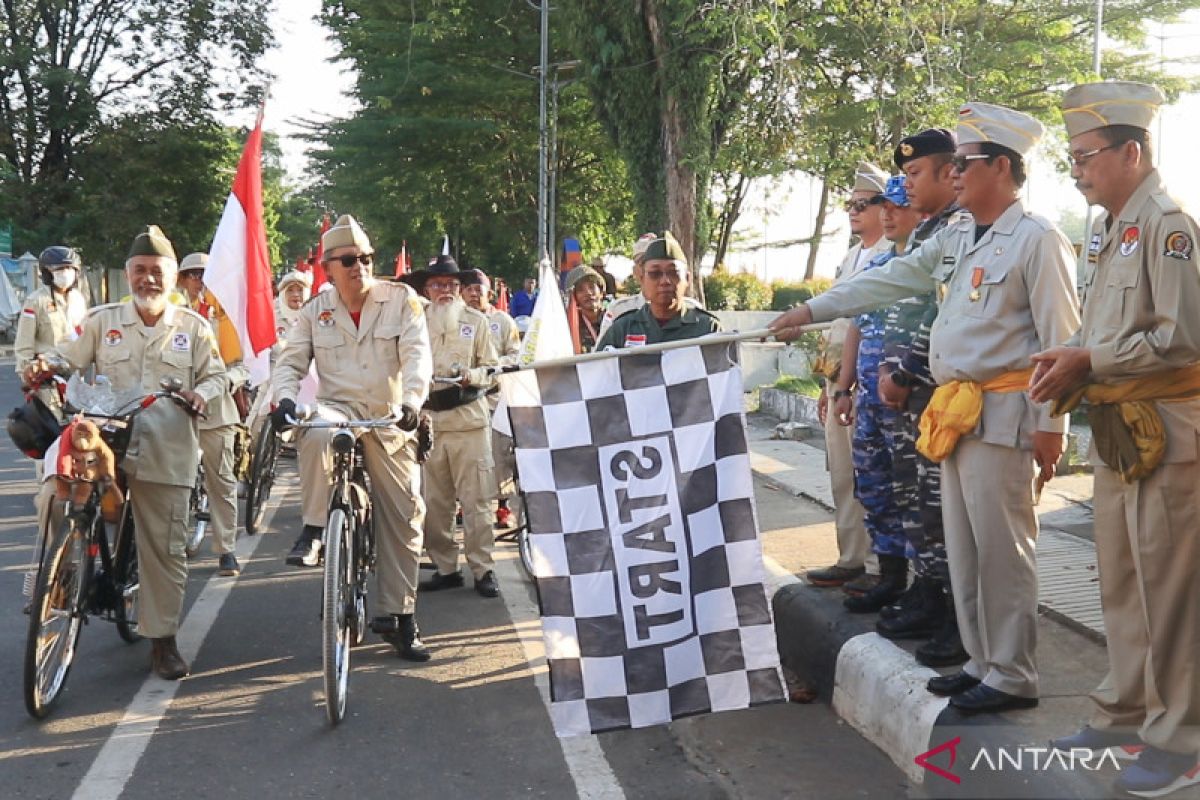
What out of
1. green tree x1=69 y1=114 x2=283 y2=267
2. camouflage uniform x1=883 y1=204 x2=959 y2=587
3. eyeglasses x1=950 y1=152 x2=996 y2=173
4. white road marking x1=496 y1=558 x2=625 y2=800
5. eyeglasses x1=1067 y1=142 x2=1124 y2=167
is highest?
green tree x1=69 y1=114 x2=283 y2=267

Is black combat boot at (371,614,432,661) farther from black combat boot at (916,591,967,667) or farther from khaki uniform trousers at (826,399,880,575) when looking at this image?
black combat boot at (916,591,967,667)

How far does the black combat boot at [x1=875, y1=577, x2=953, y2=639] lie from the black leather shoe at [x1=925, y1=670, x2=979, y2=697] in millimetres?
670

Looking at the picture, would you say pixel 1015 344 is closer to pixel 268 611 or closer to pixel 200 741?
pixel 200 741

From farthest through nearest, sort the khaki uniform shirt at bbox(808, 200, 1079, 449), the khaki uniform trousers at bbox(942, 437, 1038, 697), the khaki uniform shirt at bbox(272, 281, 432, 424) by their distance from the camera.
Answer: the khaki uniform shirt at bbox(272, 281, 432, 424) → the khaki uniform trousers at bbox(942, 437, 1038, 697) → the khaki uniform shirt at bbox(808, 200, 1079, 449)

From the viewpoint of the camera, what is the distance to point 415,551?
6160 millimetres

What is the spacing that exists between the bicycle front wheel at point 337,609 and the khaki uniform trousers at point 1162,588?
118 inches

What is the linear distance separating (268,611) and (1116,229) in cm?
501

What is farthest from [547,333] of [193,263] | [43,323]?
[43,323]

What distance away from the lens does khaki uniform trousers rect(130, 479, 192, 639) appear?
225 inches

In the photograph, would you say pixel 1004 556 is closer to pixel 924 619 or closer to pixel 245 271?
pixel 924 619

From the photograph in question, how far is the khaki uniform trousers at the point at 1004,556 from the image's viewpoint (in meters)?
4.37

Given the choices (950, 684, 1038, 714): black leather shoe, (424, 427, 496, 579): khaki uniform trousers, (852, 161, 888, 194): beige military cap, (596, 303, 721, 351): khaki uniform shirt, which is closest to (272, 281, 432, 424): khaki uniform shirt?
(596, 303, 721, 351): khaki uniform shirt

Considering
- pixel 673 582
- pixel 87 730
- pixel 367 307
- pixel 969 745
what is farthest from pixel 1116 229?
pixel 87 730

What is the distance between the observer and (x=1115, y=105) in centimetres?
385
